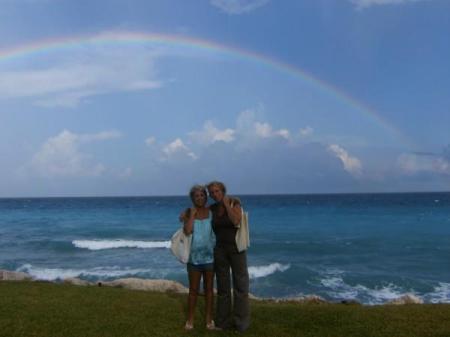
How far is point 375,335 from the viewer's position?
8.96 metres


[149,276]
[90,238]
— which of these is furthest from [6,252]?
[149,276]

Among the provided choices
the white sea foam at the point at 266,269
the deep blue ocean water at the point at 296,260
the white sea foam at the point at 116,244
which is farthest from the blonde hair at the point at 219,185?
the white sea foam at the point at 116,244

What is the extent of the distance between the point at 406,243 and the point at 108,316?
35.4m

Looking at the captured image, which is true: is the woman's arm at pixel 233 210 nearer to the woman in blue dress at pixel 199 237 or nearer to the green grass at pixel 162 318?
the woman in blue dress at pixel 199 237

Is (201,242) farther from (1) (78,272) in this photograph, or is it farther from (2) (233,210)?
(1) (78,272)

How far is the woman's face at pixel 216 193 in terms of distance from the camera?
8.38 meters

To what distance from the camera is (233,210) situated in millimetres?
8422

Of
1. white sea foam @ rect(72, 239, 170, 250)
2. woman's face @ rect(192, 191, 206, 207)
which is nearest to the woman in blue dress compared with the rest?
woman's face @ rect(192, 191, 206, 207)

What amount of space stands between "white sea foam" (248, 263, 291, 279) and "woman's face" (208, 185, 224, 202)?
1723 cm

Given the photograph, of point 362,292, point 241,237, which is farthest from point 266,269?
point 241,237

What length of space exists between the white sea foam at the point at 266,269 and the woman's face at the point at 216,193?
17.2 m

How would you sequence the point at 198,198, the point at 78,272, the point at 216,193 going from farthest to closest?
the point at 78,272 < the point at 198,198 < the point at 216,193

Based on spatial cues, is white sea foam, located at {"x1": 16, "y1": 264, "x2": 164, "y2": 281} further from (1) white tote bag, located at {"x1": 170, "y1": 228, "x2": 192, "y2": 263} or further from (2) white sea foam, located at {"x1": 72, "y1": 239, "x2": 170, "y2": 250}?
(1) white tote bag, located at {"x1": 170, "y1": 228, "x2": 192, "y2": 263}

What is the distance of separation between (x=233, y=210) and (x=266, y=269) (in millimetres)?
19585
